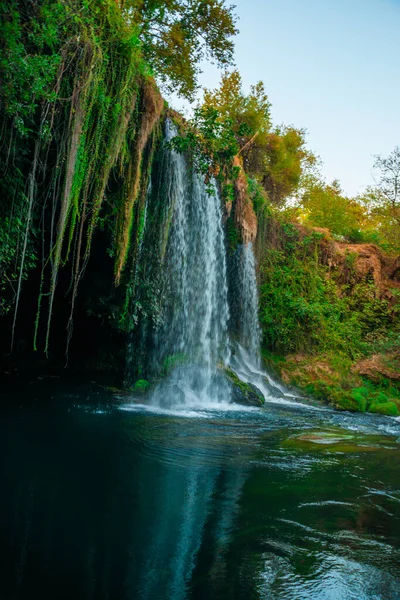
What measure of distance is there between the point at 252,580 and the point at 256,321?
12.9m

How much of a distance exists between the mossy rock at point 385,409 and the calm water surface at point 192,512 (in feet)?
13.9

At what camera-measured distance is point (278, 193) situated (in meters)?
26.0

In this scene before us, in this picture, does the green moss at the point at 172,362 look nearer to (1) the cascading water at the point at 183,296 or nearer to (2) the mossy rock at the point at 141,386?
(1) the cascading water at the point at 183,296

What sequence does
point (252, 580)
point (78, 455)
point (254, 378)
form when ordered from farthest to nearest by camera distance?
point (254, 378) → point (78, 455) → point (252, 580)

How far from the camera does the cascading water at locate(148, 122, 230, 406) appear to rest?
1066cm

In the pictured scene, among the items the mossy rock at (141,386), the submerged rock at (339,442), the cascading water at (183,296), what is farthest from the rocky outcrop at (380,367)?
the mossy rock at (141,386)

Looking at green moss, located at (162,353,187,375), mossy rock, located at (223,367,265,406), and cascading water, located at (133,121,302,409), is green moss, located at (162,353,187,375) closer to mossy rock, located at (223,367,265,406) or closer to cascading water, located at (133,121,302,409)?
cascading water, located at (133,121,302,409)

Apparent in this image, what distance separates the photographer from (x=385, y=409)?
11.5 m

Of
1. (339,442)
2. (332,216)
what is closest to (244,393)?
(339,442)

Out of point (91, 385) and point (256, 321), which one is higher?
point (256, 321)

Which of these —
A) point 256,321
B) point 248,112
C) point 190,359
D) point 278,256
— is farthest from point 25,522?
point 248,112

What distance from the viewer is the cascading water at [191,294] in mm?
10664

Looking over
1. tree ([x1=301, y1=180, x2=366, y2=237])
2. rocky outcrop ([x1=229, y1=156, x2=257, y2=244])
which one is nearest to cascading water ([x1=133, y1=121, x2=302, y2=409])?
rocky outcrop ([x1=229, y1=156, x2=257, y2=244])

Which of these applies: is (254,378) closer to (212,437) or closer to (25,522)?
(212,437)
